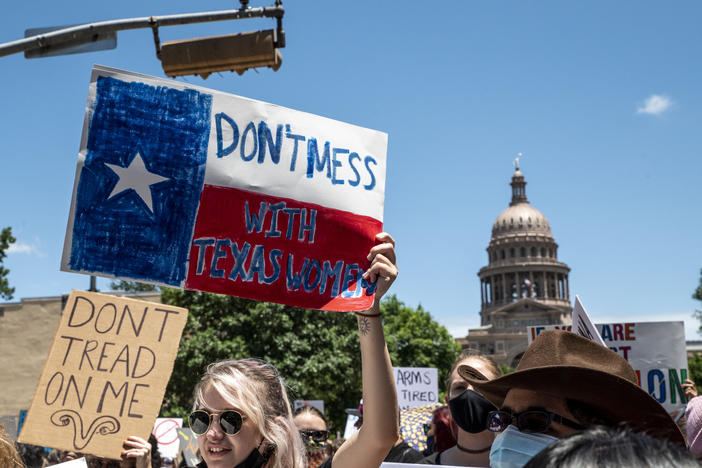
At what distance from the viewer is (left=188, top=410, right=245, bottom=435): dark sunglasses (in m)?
2.71

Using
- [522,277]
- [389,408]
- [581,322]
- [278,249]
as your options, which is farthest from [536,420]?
[522,277]

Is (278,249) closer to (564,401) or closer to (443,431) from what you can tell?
(564,401)

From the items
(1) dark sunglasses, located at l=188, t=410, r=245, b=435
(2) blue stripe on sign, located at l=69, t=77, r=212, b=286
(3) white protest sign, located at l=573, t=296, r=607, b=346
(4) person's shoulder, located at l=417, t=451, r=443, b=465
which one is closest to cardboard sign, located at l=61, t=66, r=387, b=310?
(2) blue stripe on sign, located at l=69, t=77, r=212, b=286

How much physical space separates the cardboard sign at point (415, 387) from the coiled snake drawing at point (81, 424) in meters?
9.93

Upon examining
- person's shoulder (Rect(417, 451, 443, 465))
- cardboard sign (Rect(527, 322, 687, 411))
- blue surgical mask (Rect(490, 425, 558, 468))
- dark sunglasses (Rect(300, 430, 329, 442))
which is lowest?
person's shoulder (Rect(417, 451, 443, 465))

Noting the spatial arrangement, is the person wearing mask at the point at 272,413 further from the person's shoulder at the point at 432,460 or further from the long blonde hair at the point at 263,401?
the person's shoulder at the point at 432,460

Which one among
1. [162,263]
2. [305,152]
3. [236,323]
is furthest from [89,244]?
[236,323]

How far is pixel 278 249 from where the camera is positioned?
10.8 feet

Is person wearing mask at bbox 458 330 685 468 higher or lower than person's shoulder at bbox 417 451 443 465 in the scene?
higher

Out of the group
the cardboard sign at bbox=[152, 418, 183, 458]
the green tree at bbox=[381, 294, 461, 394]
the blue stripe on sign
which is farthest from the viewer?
the green tree at bbox=[381, 294, 461, 394]

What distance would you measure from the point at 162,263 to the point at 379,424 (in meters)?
1.23

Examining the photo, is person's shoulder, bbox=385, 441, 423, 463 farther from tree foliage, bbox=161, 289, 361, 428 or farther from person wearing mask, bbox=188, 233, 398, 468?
tree foliage, bbox=161, 289, 361, 428

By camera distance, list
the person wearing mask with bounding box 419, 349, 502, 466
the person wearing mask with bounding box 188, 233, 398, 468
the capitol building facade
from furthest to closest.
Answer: the capitol building facade < the person wearing mask with bounding box 419, 349, 502, 466 < the person wearing mask with bounding box 188, 233, 398, 468

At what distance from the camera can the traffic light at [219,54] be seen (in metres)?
5.73
